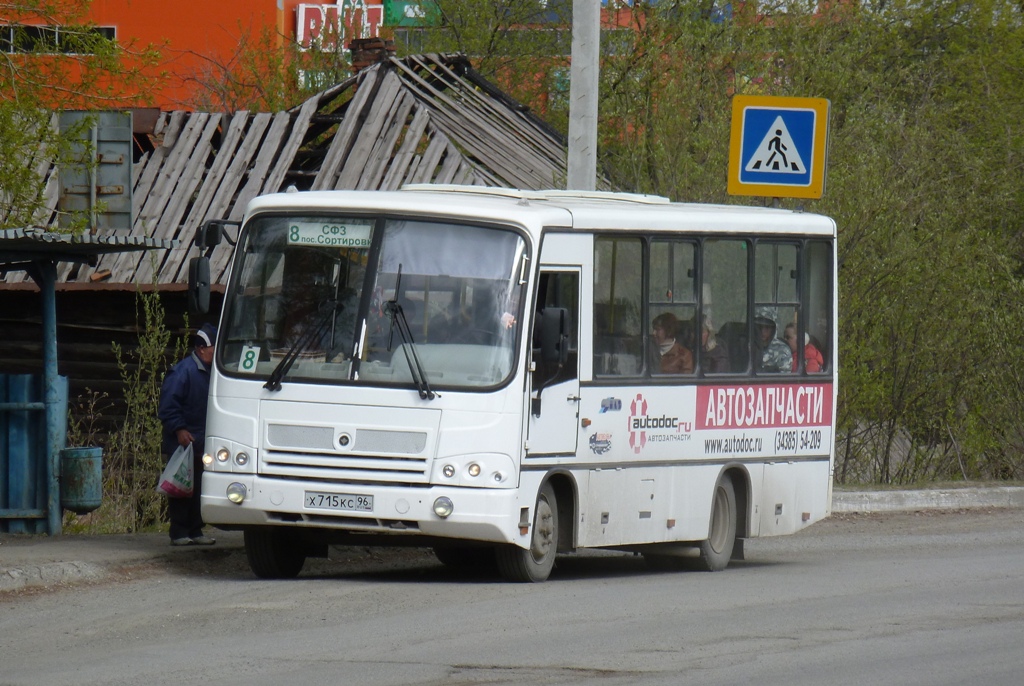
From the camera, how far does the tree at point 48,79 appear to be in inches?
453

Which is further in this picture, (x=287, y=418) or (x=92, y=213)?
(x=92, y=213)

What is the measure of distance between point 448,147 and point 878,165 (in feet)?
17.7

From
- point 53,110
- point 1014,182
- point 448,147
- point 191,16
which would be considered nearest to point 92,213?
point 53,110

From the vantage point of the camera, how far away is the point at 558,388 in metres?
11.3

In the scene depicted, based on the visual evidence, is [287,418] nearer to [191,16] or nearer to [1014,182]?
[1014,182]

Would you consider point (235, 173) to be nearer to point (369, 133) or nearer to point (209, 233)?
point (369, 133)

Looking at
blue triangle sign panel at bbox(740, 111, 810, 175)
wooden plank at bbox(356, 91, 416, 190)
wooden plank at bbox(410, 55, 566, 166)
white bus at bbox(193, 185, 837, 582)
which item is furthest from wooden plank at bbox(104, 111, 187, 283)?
white bus at bbox(193, 185, 837, 582)

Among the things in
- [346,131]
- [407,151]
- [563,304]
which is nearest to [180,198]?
[346,131]

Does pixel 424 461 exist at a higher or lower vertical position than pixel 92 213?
lower

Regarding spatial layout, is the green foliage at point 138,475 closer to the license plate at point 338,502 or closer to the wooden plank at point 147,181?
the license plate at point 338,502

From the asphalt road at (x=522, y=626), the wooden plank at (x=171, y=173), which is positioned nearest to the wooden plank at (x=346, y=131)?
the wooden plank at (x=171, y=173)

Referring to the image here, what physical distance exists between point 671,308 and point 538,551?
237cm

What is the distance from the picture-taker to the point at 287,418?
1081 centimetres

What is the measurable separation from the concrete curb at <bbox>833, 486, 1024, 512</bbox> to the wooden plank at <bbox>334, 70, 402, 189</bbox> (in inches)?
285
